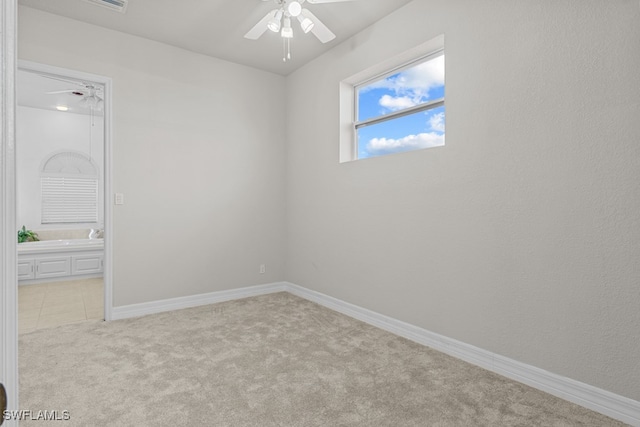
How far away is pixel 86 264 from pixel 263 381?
463cm

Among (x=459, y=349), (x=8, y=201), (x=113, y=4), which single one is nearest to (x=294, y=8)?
(x=113, y=4)

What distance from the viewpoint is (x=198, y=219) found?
372 cm

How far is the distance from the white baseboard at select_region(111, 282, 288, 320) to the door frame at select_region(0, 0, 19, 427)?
317 centimetres

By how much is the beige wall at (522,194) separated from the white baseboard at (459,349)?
0.06 meters

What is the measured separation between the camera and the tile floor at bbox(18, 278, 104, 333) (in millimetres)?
3248

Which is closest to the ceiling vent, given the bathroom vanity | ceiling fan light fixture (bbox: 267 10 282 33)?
ceiling fan light fixture (bbox: 267 10 282 33)

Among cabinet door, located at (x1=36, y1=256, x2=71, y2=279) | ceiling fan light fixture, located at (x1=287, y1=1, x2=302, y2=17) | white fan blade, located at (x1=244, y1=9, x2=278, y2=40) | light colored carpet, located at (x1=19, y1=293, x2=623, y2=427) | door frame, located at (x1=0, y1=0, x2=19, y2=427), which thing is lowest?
light colored carpet, located at (x1=19, y1=293, x2=623, y2=427)

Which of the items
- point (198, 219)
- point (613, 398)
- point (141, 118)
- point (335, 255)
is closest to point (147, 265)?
point (198, 219)

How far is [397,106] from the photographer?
309 cm

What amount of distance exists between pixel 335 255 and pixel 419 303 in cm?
111

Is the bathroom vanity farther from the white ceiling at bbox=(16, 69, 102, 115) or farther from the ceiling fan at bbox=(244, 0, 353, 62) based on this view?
the ceiling fan at bbox=(244, 0, 353, 62)

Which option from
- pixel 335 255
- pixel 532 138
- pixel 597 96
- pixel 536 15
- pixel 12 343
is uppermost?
pixel 536 15

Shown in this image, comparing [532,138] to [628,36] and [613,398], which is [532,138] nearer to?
[628,36]

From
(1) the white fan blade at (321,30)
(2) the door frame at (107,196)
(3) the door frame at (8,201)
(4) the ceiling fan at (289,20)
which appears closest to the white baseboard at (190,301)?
(2) the door frame at (107,196)
